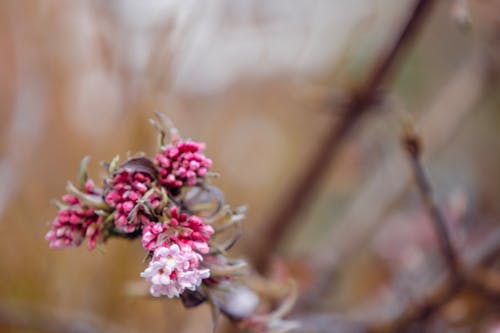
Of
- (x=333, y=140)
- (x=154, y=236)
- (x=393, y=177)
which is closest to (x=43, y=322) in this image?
(x=333, y=140)

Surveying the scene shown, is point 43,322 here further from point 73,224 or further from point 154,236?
point 154,236

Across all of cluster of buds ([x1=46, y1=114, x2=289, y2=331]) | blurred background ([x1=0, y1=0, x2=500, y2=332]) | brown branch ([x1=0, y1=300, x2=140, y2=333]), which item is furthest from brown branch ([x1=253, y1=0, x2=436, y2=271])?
cluster of buds ([x1=46, y1=114, x2=289, y2=331])

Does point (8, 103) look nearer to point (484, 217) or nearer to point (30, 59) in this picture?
point (30, 59)

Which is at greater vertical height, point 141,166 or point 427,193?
point 427,193

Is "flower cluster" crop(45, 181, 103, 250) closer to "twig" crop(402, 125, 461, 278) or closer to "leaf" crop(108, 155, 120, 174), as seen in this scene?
"leaf" crop(108, 155, 120, 174)

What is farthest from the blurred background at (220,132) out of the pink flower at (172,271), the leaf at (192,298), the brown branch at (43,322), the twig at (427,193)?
the pink flower at (172,271)

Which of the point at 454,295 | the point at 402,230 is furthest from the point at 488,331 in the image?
the point at 402,230
